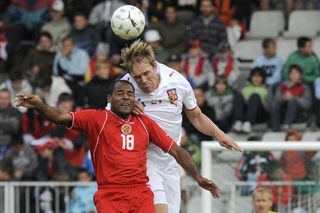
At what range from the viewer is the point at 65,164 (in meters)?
15.9

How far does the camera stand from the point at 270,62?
17.3 metres

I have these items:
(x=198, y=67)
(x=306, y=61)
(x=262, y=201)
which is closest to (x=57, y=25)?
(x=198, y=67)

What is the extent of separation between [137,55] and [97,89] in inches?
262

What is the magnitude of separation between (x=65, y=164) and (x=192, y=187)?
2203 mm

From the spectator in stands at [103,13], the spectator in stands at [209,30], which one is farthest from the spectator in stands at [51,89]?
the spectator in stands at [209,30]

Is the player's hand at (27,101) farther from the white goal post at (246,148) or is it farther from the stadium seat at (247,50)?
the stadium seat at (247,50)

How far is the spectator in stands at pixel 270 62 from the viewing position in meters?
17.1

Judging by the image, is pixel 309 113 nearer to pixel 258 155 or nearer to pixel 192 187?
pixel 192 187

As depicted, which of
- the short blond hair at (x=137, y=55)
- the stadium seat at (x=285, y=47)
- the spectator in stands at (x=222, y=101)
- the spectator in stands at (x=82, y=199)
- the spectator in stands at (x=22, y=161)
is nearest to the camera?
the short blond hair at (x=137, y=55)

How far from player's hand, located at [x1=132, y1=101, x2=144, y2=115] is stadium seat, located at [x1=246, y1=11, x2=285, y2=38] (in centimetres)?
867

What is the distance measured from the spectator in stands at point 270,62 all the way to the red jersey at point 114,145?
7.28 meters

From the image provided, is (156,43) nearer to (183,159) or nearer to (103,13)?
(103,13)

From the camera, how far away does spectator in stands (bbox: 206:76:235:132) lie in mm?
16750

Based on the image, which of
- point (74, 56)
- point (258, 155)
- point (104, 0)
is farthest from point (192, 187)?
point (104, 0)
